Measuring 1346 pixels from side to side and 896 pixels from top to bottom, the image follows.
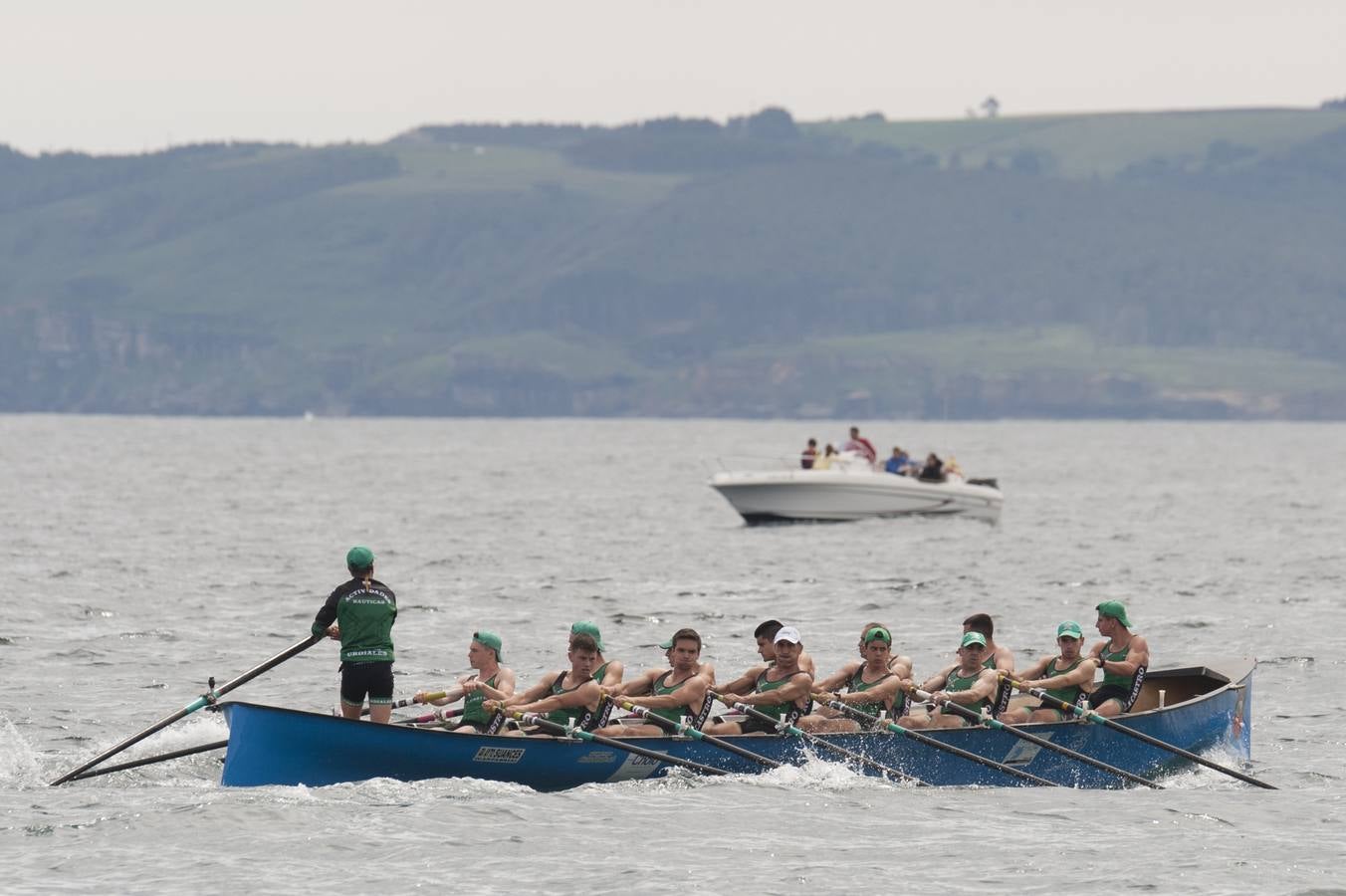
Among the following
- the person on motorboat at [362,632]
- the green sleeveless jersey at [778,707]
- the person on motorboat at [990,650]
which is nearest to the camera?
the person on motorboat at [362,632]

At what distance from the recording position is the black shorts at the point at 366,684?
24.2 metres

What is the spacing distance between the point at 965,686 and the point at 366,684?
683 centimetres

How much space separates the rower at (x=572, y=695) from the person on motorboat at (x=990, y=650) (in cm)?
465

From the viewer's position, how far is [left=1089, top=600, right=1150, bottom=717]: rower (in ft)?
86.2

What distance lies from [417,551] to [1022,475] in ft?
214

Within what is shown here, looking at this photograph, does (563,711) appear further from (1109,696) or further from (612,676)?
(1109,696)

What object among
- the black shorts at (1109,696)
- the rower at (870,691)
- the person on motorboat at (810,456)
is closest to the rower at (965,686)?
the rower at (870,691)

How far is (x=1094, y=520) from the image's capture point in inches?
3054

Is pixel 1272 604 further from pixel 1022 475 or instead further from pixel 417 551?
pixel 1022 475

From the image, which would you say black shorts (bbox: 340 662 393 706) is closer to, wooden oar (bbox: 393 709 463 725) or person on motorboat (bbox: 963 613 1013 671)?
wooden oar (bbox: 393 709 463 725)

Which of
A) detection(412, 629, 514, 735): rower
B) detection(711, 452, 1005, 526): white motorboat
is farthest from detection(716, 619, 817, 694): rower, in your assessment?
detection(711, 452, 1005, 526): white motorboat

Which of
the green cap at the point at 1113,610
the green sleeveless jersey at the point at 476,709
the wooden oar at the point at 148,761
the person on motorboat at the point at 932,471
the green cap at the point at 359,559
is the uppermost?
the person on motorboat at the point at 932,471

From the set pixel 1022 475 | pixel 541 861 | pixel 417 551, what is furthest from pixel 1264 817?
pixel 1022 475

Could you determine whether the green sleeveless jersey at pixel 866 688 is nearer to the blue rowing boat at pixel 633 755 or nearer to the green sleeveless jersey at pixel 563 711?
the blue rowing boat at pixel 633 755
